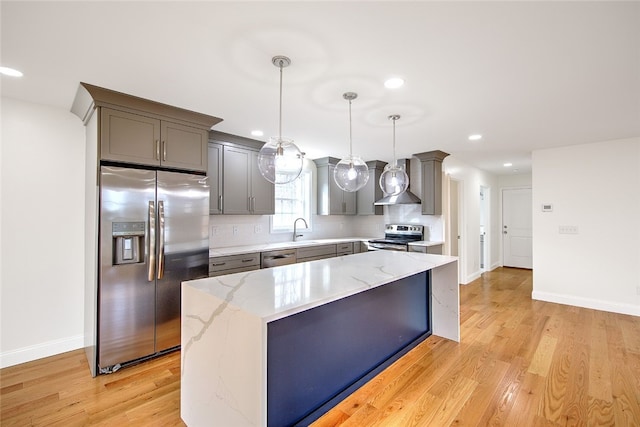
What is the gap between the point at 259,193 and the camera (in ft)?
13.4

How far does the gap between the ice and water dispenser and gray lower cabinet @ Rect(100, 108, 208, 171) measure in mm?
573

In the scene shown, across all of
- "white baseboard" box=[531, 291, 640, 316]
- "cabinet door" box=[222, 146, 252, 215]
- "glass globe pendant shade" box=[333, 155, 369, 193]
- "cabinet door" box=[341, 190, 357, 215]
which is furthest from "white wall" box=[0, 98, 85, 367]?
"white baseboard" box=[531, 291, 640, 316]

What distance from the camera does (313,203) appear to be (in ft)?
17.9

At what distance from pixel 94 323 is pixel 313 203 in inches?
143

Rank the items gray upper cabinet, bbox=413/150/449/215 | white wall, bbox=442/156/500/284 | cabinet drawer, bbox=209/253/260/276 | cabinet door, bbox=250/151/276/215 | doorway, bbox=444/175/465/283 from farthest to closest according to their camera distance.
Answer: white wall, bbox=442/156/500/284
doorway, bbox=444/175/465/283
gray upper cabinet, bbox=413/150/449/215
cabinet door, bbox=250/151/276/215
cabinet drawer, bbox=209/253/260/276

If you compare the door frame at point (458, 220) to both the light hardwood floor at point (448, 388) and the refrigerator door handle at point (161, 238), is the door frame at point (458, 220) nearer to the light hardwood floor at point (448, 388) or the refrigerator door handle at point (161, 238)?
the light hardwood floor at point (448, 388)

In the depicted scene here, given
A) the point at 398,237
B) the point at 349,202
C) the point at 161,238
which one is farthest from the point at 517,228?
the point at 161,238

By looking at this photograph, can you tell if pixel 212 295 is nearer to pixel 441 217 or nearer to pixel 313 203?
pixel 313 203

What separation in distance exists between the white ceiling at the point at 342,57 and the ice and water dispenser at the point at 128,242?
3.70ft

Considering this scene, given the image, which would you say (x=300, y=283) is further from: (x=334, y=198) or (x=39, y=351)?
(x=334, y=198)

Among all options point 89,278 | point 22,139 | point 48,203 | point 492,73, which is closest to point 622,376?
point 492,73

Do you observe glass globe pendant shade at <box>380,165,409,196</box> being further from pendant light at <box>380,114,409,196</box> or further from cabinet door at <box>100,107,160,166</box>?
cabinet door at <box>100,107,160,166</box>

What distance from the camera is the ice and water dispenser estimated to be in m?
2.50

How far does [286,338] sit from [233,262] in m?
1.90
